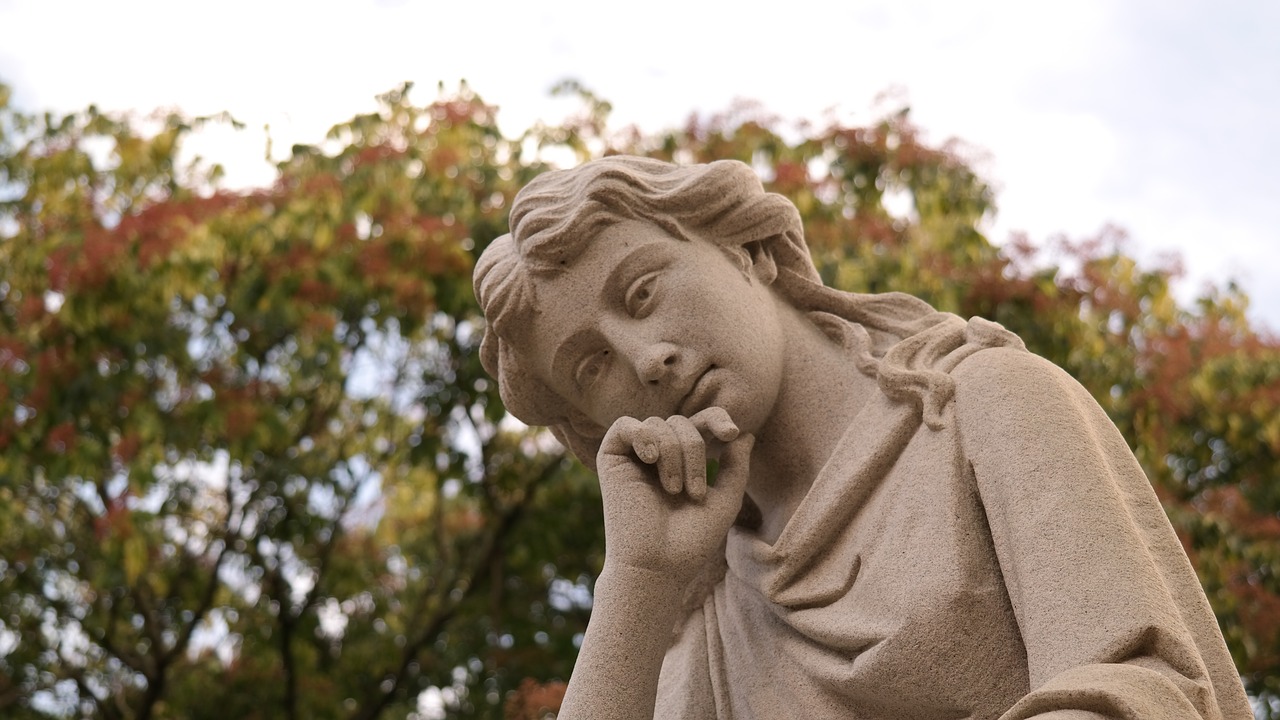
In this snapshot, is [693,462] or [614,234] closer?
[693,462]

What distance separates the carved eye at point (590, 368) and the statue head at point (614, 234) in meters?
0.16

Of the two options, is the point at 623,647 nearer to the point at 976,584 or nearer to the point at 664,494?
the point at 664,494

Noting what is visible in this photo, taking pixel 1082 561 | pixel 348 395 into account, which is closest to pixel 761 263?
pixel 1082 561

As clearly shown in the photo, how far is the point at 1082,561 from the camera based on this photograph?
2.93 m

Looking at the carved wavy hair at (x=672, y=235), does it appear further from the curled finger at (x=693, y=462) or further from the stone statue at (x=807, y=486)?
the curled finger at (x=693, y=462)

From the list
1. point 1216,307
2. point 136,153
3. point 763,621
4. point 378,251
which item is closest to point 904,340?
point 763,621

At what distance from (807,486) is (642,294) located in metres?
0.63

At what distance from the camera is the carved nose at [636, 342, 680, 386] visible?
3553mm

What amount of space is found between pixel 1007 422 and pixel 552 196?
1.32 m

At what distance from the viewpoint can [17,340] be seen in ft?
30.1

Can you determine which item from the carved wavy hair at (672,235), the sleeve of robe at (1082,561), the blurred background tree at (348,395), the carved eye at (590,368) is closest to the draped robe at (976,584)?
the sleeve of robe at (1082,561)

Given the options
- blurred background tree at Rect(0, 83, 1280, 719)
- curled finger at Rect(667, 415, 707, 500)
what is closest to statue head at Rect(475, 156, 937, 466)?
curled finger at Rect(667, 415, 707, 500)

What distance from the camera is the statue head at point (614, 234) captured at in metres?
3.75

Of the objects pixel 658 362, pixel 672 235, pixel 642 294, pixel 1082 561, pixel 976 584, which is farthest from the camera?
pixel 672 235
